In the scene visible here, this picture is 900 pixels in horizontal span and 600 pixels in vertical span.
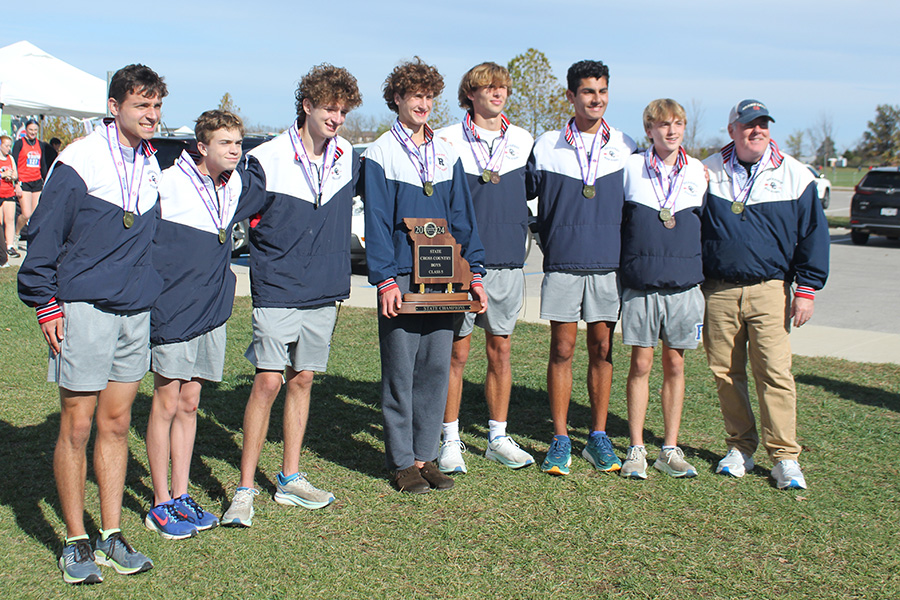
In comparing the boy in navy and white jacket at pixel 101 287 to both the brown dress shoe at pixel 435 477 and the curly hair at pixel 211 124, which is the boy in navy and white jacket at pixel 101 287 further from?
the brown dress shoe at pixel 435 477

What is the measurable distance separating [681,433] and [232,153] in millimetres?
3691

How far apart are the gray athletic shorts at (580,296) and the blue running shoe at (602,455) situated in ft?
2.55

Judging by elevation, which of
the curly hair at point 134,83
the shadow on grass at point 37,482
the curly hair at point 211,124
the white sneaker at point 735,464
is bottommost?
the shadow on grass at point 37,482

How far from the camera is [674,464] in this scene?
4977 mm

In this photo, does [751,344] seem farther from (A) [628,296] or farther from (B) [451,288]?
(B) [451,288]

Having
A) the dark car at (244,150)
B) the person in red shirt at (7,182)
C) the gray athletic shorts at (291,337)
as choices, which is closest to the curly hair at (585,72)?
the gray athletic shorts at (291,337)

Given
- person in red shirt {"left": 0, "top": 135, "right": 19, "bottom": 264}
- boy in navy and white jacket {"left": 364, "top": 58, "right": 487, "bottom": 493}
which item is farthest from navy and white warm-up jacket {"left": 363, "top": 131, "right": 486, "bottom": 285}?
person in red shirt {"left": 0, "top": 135, "right": 19, "bottom": 264}

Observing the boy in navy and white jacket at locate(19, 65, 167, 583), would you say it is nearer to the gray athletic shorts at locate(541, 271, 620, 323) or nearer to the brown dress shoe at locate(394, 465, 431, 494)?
the brown dress shoe at locate(394, 465, 431, 494)

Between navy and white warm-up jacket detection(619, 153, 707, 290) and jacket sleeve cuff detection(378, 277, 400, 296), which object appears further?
navy and white warm-up jacket detection(619, 153, 707, 290)

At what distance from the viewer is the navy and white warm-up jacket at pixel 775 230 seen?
4.86 metres

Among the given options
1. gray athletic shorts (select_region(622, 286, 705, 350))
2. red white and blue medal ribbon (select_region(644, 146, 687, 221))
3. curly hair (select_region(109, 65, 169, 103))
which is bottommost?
gray athletic shorts (select_region(622, 286, 705, 350))

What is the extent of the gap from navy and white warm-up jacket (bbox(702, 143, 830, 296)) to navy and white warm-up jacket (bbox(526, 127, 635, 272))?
0.63 m

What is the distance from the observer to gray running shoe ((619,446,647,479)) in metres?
4.95

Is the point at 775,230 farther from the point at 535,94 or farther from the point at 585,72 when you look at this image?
the point at 535,94
